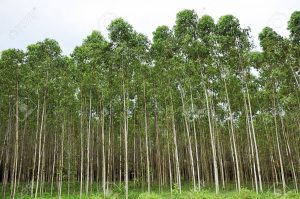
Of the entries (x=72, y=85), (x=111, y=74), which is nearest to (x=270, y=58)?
(x=111, y=74)

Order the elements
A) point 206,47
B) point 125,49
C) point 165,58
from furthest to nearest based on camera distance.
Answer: point 165,58, point 206,47, point 125,49

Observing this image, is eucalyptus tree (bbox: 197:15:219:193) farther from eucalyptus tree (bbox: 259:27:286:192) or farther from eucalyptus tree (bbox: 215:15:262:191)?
eucalyptus tree (bbox: 259:27:286:192)

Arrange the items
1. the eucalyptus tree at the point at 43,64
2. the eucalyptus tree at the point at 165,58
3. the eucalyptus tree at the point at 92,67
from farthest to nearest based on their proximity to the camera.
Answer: the eucalyptus tree at the point at 165,58
the eucalyptus tree at the point at 43,64
the eucalyptus tree at the point at 92,67

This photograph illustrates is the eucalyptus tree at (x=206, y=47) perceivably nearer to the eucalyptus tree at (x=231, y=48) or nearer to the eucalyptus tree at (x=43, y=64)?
the eucalyptus tree at (x=231, y=48)

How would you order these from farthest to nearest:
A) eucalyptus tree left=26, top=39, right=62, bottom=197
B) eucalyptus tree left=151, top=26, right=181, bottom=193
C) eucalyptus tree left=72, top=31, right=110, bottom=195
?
1. eucalyptus tree left=151, top=26, right=181, bottom=193
2. eucalyptus tree left=26, top=39, right=62, bottom=197
3. eucalyptus tree left=72, top=31, right=110, bottom=195

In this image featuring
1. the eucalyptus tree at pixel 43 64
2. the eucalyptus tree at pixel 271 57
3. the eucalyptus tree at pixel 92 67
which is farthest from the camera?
the eucalyptus tree at pixel 43 64

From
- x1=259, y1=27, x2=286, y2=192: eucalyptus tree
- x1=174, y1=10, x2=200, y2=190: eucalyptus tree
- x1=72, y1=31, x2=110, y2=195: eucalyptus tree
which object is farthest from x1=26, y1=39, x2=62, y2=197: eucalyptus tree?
x1=259, y1=27, x2=286, y2=192: eucalyptus tree

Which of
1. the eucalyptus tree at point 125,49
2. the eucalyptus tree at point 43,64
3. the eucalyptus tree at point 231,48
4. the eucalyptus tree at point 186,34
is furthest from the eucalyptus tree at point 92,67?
the eucalyptus tree at point 231,48

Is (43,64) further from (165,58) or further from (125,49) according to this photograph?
(165,58)

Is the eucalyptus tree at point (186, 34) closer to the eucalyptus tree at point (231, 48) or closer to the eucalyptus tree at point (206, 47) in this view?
the eucalyptus tree at point (206, 47)

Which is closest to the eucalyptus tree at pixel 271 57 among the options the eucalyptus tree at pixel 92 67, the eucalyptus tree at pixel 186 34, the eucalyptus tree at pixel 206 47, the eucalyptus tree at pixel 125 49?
the eucalyptus tree at pixel 206 47

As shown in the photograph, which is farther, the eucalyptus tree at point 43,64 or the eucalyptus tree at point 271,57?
the eucalyptus tree at point 43,64

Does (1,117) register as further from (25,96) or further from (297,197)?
(297,197)

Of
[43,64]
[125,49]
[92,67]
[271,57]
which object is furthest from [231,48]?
[43,64]
